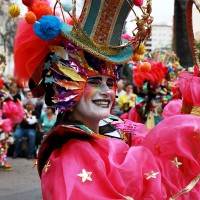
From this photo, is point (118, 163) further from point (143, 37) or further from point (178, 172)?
point (143, 37)

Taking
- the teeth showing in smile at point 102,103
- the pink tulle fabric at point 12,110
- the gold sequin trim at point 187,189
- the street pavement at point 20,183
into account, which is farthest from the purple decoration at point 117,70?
the pink tulle fabric at point 12,110

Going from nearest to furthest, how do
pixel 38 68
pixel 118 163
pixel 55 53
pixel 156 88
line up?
pixel 118 163 < pixel 55 53 < pixel 38 68 < pixel 156 88

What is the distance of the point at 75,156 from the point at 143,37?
0.89 metres

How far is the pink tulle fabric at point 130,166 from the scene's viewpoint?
276cm

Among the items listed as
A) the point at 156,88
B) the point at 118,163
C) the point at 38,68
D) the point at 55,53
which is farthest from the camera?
the point at 156,88

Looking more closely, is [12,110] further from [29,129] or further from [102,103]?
[102,103]

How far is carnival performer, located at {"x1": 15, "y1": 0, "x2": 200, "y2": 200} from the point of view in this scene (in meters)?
2.78

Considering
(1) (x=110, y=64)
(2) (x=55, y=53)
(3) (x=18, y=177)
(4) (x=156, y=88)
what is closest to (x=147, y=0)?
(1) (x=110, y=64)

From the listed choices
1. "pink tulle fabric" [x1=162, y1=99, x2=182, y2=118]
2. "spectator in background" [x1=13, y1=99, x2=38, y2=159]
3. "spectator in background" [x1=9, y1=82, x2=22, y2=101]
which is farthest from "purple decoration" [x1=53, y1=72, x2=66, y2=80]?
"spectator in background" [x1=13, y1=99, x2=38, y2=159]

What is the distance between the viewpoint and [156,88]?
26.4ft

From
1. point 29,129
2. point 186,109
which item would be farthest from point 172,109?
point 29,129

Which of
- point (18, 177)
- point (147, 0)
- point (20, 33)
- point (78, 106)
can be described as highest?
point (147, 0)

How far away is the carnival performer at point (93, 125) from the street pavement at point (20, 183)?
3.91 metres

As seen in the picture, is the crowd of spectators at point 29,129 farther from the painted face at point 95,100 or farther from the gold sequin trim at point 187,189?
the gold sequin trim at point 187,189
